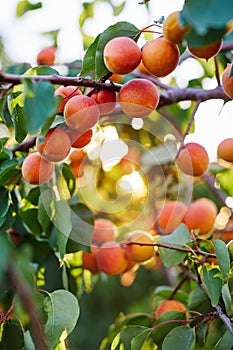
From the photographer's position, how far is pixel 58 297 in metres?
0.69

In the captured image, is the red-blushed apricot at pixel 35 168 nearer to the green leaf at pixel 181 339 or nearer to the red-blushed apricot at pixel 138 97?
the red-blushed apricot at pixel 138 97

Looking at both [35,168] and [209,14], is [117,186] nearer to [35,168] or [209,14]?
[35,168]

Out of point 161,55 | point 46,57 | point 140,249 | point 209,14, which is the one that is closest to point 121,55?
point 161,55

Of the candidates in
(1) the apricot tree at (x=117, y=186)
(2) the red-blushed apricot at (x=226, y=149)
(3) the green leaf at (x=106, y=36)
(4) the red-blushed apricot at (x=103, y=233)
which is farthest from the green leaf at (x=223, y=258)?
(4) the red-blushed apricot at (x=103, y=233)

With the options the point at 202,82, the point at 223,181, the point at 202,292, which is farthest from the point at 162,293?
the point at 202,82

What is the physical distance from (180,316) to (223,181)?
0.41m

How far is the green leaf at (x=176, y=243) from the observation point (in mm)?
784

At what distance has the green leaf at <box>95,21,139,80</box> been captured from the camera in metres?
0.64

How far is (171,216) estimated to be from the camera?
3.25 feet

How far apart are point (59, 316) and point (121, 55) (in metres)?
0.31

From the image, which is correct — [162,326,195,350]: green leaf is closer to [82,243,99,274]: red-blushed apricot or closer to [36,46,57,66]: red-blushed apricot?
[82,243,99,274]: red-blushed apricot

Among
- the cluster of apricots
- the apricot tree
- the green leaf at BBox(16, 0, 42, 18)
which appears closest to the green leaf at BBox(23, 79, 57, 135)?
the apricot tree

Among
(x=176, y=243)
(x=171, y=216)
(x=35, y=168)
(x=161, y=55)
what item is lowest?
(x=171, y=216)

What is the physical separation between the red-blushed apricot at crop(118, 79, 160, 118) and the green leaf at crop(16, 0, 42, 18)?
1.91ft
